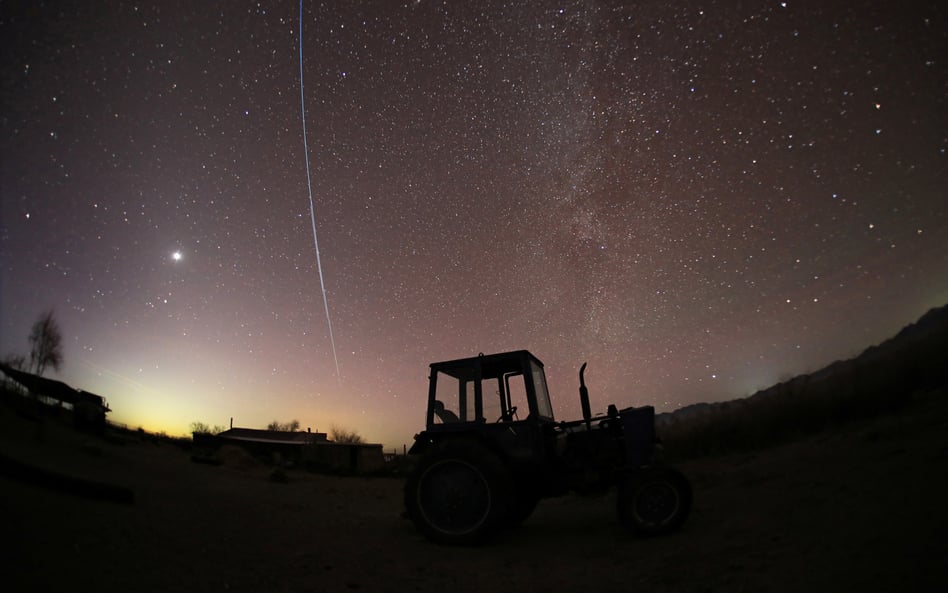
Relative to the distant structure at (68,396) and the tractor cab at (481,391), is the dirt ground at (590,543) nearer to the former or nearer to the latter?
the tractor cab at (481,391)

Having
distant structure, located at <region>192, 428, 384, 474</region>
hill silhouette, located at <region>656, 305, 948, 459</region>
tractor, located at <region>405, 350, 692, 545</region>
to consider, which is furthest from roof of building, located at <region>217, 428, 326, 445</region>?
tractor, located at <region>405, 350, 692, 545</region>

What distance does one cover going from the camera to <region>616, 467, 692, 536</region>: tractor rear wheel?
5723mm

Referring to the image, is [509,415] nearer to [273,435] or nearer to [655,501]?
[655,501]

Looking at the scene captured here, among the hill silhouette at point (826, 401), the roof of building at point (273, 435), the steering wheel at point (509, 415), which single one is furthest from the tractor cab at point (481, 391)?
the roof of building at point (273, 435)

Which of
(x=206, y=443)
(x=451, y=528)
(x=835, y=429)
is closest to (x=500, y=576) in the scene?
(x=451, y=528)

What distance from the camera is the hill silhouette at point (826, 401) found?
8547mm

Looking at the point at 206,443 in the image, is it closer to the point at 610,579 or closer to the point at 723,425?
the point at 723,425

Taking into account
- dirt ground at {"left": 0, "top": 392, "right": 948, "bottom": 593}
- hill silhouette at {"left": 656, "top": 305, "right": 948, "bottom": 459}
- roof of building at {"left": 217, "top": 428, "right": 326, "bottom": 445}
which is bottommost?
dirt ground at {"left": 0, "top": 392, "right": 948, "bottom": 593}

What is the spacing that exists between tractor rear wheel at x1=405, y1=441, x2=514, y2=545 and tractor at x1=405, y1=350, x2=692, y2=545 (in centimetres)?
1

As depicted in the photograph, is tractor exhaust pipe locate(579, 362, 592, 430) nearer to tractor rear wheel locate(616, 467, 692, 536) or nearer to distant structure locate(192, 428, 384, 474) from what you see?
tractor rear wheel locate(616, 467, 692, 536)

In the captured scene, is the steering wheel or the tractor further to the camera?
the steering wheel

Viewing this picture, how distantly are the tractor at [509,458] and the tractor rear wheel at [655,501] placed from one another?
0.01m

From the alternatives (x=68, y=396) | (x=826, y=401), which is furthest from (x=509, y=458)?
(x=68, y=396)

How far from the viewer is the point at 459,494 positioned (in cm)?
679
